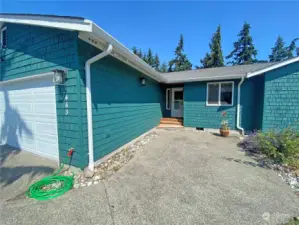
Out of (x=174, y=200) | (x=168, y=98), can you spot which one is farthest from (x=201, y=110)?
(x=174, y=200)

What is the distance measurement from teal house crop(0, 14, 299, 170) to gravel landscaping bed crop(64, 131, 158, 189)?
23cm

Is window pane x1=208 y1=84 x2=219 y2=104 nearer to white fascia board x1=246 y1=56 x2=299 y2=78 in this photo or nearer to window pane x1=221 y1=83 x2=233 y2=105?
window pane x1=221 y1=83 x2=233 y2=105

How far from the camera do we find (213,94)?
289 inches

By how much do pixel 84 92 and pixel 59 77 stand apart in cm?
→ 62

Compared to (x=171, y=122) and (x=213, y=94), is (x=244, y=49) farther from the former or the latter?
(x=171, y=122)

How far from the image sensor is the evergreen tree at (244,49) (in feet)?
98.4

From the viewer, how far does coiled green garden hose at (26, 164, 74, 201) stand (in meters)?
2.55

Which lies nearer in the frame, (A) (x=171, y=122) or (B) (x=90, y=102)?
(B) (x=90, y=102)

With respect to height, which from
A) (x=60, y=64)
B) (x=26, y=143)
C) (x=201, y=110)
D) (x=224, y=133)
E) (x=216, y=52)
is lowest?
(x=224, y=133)

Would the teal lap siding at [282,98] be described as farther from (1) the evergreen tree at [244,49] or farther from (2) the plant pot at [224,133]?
(1) the evergreen tree at [244,49]


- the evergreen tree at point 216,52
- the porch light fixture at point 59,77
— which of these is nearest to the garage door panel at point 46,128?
the porch light fixture at point 59,77

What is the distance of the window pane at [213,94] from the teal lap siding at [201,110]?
25 centimetres

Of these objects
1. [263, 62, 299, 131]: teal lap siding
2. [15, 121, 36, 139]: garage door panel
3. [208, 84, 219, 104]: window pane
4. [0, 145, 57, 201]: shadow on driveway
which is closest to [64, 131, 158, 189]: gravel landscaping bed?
[0, 145, 57, 201]: shadow on driveway

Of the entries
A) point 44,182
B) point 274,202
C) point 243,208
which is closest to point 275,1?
point 274,202
